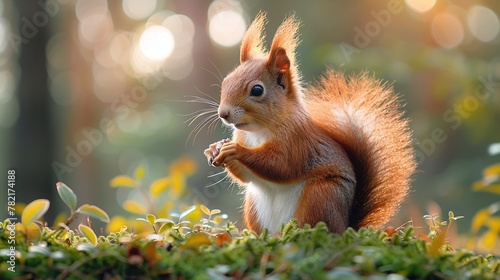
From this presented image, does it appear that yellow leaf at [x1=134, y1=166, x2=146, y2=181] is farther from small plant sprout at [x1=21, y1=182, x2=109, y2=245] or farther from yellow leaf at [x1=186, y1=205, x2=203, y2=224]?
small plant sprout at [x1=21, y1=182, x2=109, y2=245]

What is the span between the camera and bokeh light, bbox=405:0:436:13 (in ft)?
23.0

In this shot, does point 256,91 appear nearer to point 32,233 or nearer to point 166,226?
point 166,226

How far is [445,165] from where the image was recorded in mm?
9953

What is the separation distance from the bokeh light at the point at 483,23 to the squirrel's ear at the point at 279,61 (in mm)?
5162

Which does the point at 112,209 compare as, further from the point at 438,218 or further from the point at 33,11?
the point at 438,218

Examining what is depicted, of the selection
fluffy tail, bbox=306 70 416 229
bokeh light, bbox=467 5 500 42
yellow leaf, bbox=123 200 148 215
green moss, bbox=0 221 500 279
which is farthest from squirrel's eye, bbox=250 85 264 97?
bokeh light, bbox=467 5 500 42

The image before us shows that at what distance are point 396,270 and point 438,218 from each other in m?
0.65

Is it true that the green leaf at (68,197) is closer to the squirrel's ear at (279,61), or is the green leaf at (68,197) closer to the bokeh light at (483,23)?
the squirrel's ear at (279,61)

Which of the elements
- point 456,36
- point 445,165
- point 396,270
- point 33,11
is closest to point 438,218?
point 396,270

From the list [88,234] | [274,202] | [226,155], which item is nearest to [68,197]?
[88,234]

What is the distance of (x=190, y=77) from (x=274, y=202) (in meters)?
11.2

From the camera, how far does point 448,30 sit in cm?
792

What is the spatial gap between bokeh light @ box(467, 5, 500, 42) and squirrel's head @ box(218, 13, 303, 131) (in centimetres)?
512

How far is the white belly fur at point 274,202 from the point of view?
6.12ft
